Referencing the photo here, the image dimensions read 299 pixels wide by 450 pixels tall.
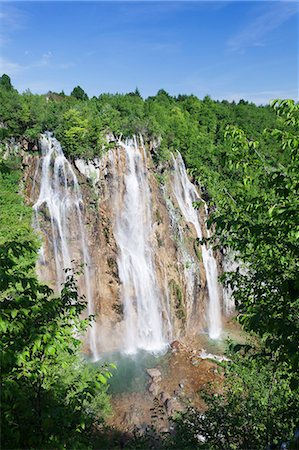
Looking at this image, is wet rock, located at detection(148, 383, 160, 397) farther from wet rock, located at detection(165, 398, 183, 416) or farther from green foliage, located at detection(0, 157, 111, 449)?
green foliage, located at detection(0, 157, 111, 449)

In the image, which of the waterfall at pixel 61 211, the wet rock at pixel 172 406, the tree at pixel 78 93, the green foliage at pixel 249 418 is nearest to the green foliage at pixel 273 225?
the green foliage at pixel 249 418

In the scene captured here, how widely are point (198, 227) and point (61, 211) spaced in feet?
33.3

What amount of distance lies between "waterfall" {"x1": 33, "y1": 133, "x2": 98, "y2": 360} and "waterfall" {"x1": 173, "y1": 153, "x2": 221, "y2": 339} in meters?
7.84

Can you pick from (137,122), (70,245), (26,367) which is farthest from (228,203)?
(137,122)

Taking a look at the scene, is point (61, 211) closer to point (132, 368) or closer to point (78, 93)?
point (132, 368)

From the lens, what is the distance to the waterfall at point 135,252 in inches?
860

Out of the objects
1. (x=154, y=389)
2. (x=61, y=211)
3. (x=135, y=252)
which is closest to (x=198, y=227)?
(x=135, y=252)

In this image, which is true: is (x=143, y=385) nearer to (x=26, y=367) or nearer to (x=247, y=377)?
(x=247, y=377)

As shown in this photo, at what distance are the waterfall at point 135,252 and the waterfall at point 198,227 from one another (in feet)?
11.4

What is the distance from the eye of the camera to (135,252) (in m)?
22.7

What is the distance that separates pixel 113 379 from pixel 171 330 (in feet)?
18.3

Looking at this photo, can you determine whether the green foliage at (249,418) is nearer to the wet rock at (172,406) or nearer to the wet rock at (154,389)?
the wet rock at (172,406)

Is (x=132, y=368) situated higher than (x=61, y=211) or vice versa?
(x=61, y=211)

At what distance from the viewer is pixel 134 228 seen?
2305cm
